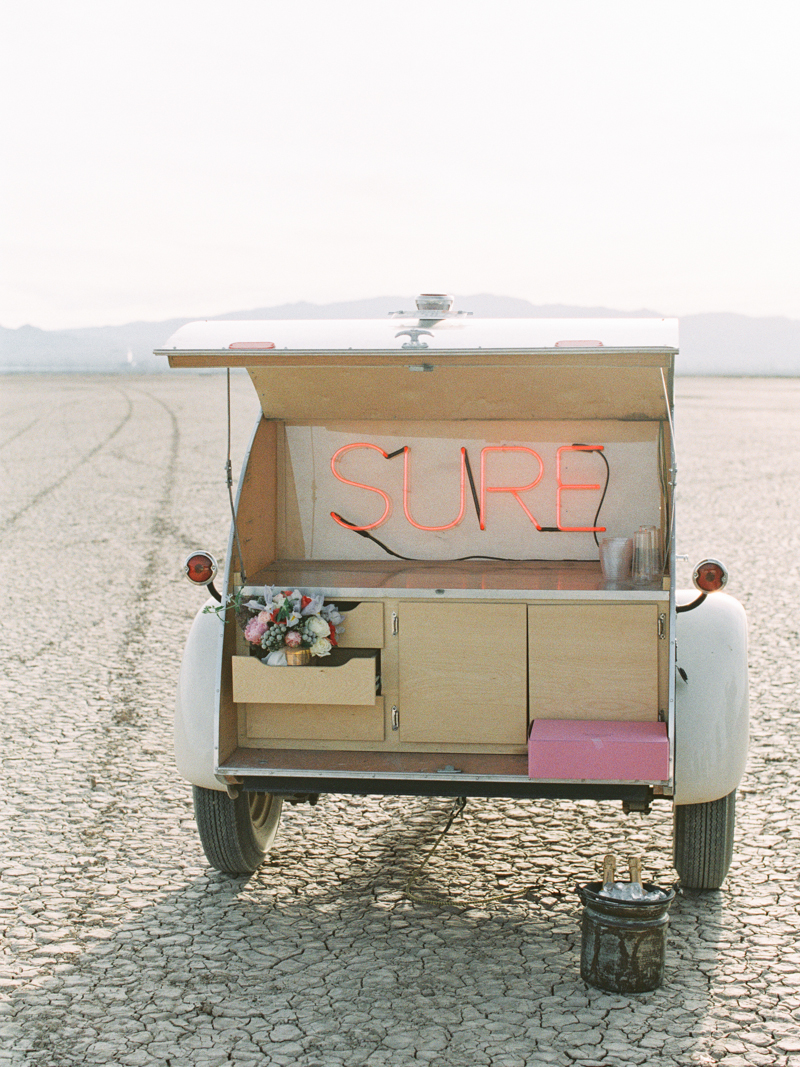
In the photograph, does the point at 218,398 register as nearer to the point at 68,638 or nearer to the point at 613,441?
the point at 68,638

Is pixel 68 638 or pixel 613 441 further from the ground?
pixel 613 441

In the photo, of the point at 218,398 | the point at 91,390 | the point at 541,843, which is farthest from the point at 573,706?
the point at 91,390

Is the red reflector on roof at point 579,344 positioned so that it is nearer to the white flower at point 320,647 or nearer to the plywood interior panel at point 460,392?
the plywood interior panel at point 460,392

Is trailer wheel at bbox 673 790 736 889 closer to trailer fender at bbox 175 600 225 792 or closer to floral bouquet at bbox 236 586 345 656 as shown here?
floral bouquet at bbox 236 586 345 656

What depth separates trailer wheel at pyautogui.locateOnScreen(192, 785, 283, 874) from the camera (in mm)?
4699

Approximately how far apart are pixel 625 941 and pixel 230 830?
1.66 meters

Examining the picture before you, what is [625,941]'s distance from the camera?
3.89 m

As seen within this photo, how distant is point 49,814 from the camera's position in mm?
5656

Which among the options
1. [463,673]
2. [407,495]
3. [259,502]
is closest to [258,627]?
[463,673]

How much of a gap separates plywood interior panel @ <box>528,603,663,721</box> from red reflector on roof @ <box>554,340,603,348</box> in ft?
3.35

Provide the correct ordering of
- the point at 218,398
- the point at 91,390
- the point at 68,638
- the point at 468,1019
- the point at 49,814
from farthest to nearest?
the point at 91,390 < the point at 218,398 < the point at 68,638 < the point at 49,814 < the point at 468,1019

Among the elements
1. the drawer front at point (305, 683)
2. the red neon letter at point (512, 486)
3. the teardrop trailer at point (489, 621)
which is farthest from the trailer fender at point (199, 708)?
the red neon letter at point (512, 486)

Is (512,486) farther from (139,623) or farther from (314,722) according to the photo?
(139,623)

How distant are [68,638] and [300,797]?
486 cm
